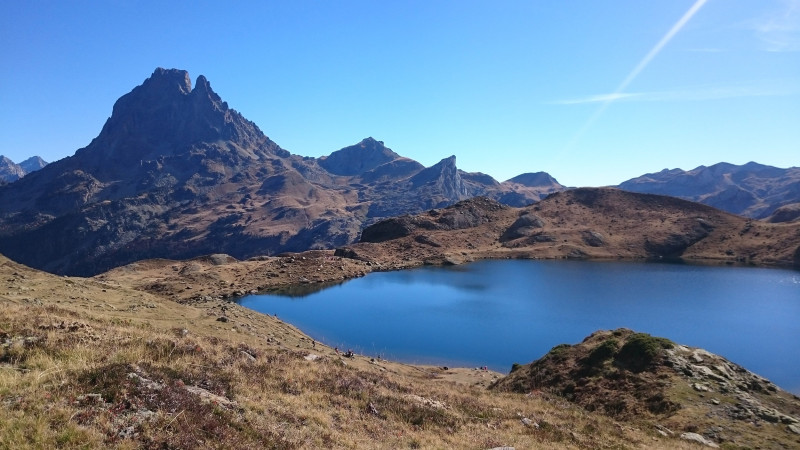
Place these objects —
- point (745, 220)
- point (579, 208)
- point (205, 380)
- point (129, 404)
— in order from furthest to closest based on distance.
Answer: point (579, 208) < point (745, 220) < point (205, 380) < point (129, 404)

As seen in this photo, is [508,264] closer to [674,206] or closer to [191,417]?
[674,206]

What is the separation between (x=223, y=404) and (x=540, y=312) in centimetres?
6990

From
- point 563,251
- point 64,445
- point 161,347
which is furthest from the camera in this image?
point 563,251

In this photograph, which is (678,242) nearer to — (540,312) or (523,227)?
(523,227)

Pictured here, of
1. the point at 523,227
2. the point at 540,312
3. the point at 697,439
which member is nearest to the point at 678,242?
the point at 523,227

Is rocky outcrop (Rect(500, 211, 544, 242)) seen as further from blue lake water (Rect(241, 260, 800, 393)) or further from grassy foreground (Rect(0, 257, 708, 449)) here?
grassy foreground (Rect(0, 257, 708, 449))

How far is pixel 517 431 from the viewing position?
1780cm

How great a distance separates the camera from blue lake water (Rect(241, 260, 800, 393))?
54781 millimetres

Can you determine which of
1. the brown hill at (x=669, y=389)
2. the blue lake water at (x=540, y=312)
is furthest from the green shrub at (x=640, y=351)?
the blue lake water at (x=540, y=312)

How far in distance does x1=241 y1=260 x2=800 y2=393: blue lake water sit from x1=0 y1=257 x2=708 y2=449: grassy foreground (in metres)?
30.6

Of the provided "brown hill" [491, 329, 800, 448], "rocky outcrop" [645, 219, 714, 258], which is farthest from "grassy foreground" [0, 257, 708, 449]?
"rocky outcrop" [645, 219, 714, 258]

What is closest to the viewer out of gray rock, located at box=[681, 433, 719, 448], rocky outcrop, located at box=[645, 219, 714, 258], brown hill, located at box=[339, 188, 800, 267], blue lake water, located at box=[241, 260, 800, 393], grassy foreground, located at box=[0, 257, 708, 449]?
grassy foreground, located at box=[0, 257, 708, 449]

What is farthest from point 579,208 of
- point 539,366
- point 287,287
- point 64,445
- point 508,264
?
point 64,445

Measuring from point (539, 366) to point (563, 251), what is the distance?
130 metres
